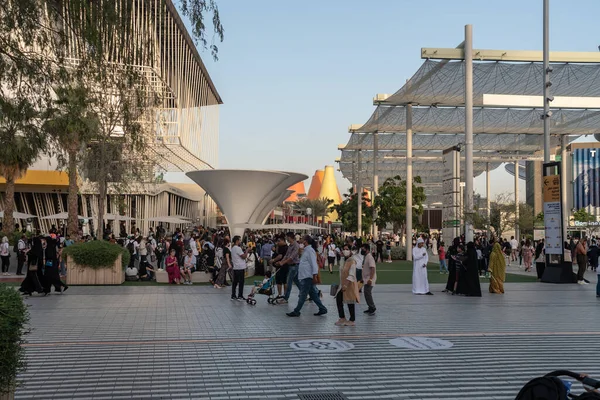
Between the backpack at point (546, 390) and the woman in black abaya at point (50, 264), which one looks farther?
the woman in black abaya at point (50, 264)

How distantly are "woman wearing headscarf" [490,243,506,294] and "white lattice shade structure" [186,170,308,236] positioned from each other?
25.2 meters

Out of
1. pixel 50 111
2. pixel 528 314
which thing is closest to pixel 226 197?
pixel 528 314

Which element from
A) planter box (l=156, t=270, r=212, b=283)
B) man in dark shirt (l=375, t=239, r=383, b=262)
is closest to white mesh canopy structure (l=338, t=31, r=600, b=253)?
man in dark shirt (l=375, t=239, r=383, b=262)

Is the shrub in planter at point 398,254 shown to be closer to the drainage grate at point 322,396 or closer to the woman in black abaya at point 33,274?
the woman in black abaya at point 33,274

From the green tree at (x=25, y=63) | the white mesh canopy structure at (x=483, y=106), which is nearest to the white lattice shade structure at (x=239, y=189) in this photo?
the white mesh canopy structure at (x=483, y=106)

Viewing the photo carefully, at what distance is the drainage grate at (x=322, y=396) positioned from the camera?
6294 millimetres

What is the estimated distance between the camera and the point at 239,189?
42125 millimetres

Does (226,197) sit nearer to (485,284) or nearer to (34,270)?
(485,284)

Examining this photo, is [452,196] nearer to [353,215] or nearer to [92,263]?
[92,263]

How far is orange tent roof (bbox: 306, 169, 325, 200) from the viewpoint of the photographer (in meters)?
140

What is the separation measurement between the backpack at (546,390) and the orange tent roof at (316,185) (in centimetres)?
13427

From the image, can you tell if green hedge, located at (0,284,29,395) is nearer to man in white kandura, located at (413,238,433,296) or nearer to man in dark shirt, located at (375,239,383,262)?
man in white kandura, located at (413,238,433,296)

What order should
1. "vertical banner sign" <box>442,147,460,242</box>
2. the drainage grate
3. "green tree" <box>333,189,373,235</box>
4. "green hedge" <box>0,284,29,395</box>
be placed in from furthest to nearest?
"green tree" <box>333,189,373,235</box> < "vertical banner sign" <box>442,147,460,242</box> < the drainage grate < "green hedge" <box>0,284,29,395</box>

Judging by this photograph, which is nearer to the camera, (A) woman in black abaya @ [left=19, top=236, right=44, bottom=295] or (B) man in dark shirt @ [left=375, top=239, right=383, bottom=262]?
(A) woman in black abaya @ [left=19, top=236, right=44, bottom=295]
